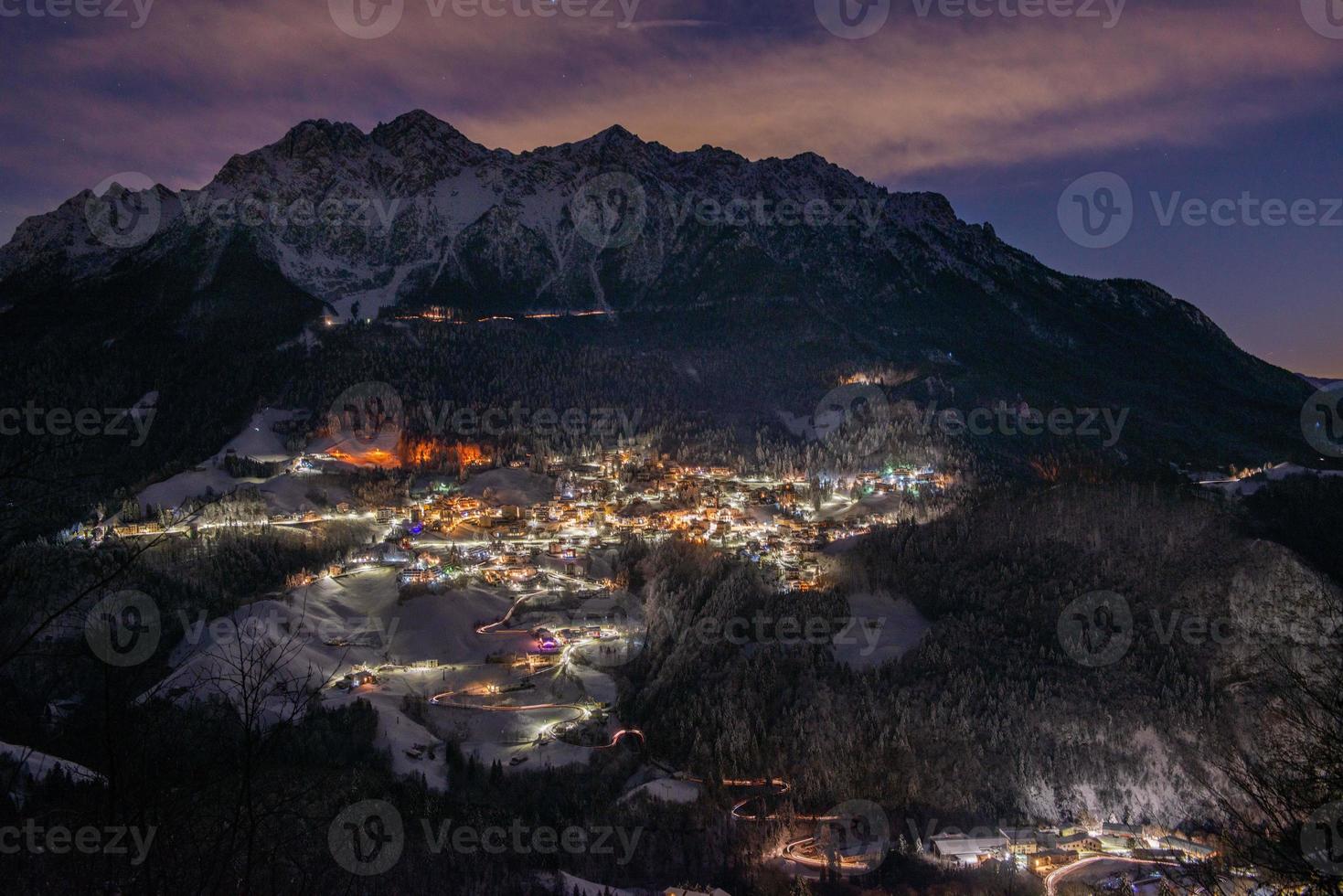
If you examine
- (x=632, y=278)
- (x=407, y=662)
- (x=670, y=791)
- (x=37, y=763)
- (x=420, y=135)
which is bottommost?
(x=670, y=791)

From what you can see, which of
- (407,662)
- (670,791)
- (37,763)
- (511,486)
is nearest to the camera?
(37,763)

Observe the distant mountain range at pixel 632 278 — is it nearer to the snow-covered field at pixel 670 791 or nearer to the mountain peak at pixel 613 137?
the mountain peak at pixel 613 137

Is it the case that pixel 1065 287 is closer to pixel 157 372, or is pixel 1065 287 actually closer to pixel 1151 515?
pixel 1151 515

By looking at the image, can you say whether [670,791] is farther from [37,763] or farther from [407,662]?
[37,763]

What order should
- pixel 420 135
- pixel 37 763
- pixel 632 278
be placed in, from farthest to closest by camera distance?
pixel 420 135 → pixel 632 278 → pixel 37 763

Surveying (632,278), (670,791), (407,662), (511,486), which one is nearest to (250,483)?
(511,486)

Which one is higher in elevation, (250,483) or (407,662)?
(250,483)

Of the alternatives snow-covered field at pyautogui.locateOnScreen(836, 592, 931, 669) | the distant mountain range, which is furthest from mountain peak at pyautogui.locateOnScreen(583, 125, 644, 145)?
snow-covered field at pyautogui.locateOnScreen(836, 592, 931, 669)

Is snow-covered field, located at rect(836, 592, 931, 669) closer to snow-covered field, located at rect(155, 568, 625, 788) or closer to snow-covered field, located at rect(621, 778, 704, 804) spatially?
snow-covered field, located at rect(621, 778, 704, 804)

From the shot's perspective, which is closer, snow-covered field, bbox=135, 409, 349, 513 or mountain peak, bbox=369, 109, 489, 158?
snow-covered field, bbox=135, 409, 349, 513
